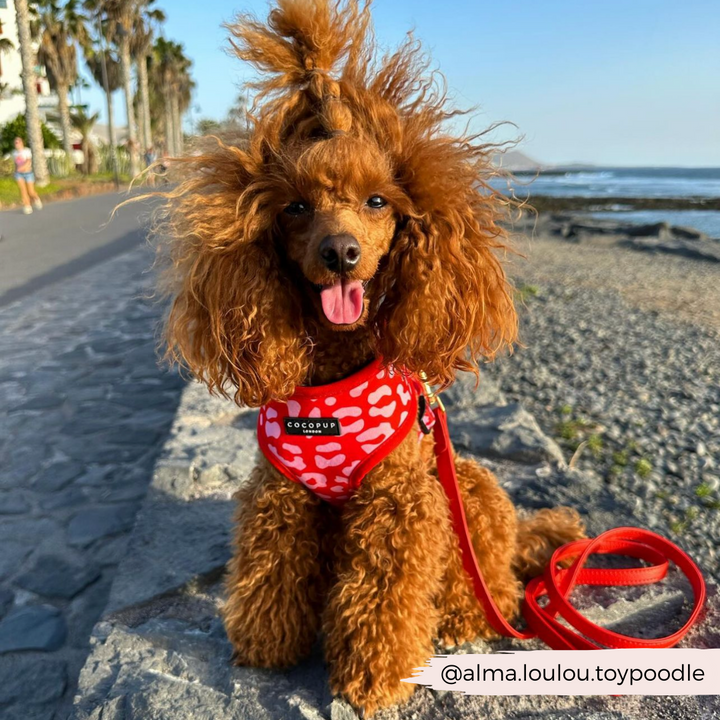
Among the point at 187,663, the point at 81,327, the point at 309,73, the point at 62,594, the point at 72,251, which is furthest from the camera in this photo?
the point at 72,251

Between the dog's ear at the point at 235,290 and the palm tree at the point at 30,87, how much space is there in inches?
1022

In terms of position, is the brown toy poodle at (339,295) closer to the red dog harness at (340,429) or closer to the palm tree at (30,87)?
the red dog harness at (340,429)

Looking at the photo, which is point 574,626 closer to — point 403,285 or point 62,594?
point 403,285

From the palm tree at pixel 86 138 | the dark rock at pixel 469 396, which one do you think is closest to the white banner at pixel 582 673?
the dark rock at pixel 469 396

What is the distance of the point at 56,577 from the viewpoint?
117 inches

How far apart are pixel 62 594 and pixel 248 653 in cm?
110

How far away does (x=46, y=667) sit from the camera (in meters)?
2.45

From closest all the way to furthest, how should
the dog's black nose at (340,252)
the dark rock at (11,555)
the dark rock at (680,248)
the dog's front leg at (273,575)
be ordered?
the dog's black nose at (340,252)
the dog's front leg at (273,575)
the dark rock at (11,555)
the dark rock at (680,248)

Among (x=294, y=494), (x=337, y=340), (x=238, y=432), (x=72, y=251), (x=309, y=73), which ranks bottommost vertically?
(x=72, y=251)

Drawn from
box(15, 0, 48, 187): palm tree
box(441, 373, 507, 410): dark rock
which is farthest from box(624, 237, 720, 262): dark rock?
box(15, 0, 48, 187): palm tree

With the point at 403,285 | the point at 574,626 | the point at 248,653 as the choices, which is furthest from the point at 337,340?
the point at 574,626

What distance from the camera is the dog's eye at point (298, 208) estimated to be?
2062mm

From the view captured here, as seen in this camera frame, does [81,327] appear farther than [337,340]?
Yes

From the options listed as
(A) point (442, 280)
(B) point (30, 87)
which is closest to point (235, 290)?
(A) point (442, 280)
